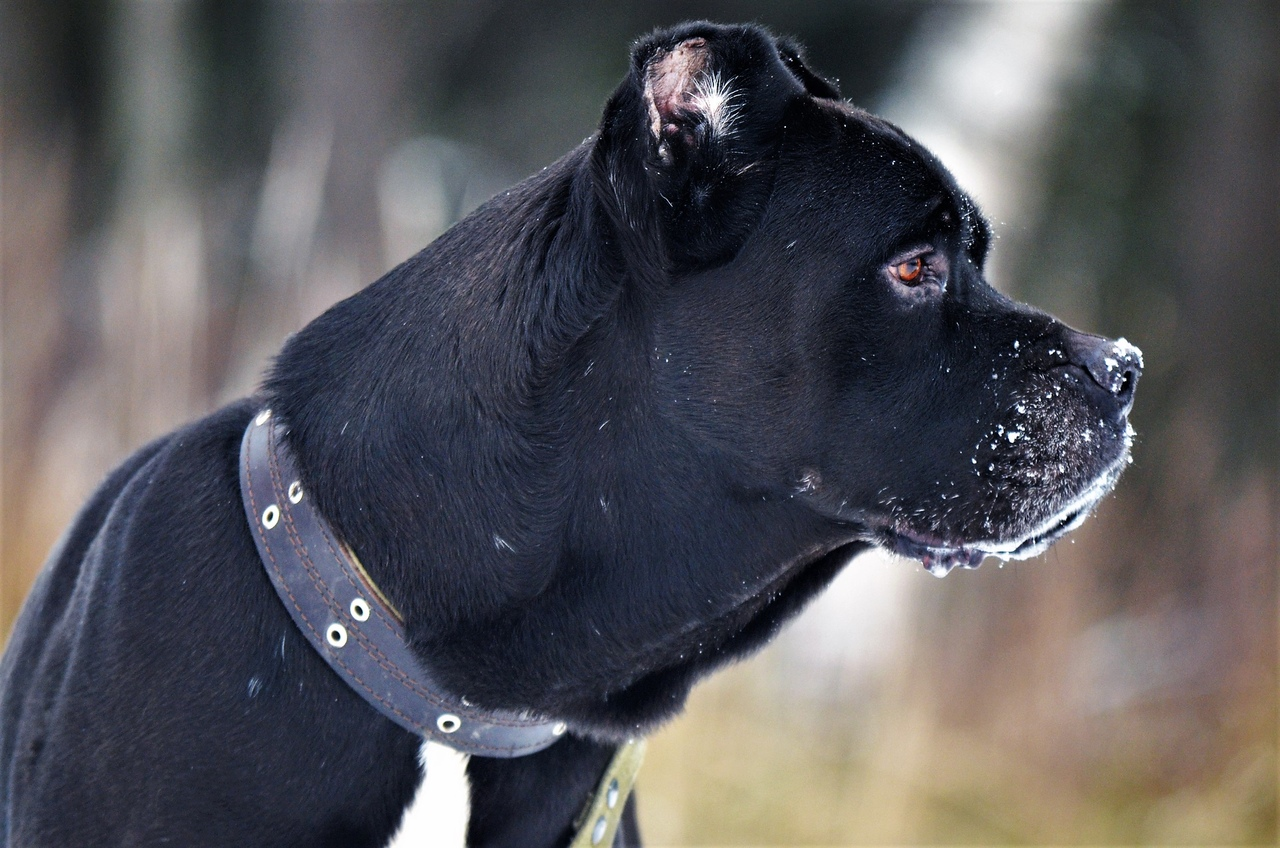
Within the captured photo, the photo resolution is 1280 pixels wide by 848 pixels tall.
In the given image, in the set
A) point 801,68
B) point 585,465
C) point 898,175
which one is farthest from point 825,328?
point 801,68

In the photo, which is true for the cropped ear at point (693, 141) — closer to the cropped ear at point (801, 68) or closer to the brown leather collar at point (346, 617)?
the cropped ear at point (801, 68)

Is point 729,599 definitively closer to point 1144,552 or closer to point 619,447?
point 619,447

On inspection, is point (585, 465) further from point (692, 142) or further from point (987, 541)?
point (987, 541)

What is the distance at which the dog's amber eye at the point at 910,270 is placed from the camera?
2.08 meters

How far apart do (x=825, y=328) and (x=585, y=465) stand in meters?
0.47

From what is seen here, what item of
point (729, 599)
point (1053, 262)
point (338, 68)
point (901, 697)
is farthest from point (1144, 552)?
point (338, 68)

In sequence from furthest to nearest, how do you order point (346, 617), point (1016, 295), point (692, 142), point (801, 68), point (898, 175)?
point (1016, 295) → point (801, 68) → point (898, 175) → point (692, 142) → point (346, 617)

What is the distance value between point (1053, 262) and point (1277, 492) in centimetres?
193

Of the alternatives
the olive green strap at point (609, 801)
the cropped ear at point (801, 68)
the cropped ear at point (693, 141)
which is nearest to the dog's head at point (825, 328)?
the cropped ear at point (693, 141)

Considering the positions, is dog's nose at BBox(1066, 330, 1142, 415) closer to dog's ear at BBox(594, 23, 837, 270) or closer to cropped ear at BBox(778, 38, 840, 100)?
dog's ear at BBox(594, 23, 837, 270)

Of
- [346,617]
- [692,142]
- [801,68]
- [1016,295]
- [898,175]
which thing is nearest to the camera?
[346,617]

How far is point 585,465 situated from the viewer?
6.51 ft

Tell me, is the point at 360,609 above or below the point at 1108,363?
above

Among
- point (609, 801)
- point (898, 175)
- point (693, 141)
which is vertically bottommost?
point (609, 801)
